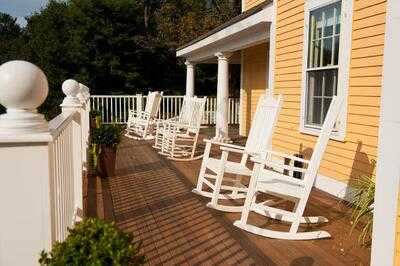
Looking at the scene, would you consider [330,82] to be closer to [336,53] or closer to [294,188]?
[336,53]

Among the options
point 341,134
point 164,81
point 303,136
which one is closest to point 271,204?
point 341,134

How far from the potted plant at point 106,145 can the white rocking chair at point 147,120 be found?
13.5 ft

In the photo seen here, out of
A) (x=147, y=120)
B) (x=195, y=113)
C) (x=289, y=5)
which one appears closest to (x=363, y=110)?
(x=289, y=5)

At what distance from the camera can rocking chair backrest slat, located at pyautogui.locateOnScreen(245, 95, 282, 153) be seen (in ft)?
14.6

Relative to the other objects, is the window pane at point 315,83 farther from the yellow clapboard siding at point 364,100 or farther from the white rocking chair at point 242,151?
the white rocking chair at point 242,151

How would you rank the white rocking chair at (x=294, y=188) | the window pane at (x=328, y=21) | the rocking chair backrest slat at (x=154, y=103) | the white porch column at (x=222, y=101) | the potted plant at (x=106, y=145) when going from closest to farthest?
1. the white rocking chair at (x=294, y=188)
2. the window pane at (x=328, y=21)
3. the potted plant at (x=106, y=145)
4. the white porch column at (x=222, y=101)
5. the rocking chair backrest slat at (x=154, y=103)

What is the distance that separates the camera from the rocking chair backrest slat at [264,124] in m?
4.44

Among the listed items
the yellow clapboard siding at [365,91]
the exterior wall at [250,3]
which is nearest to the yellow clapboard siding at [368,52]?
the yellow clapboard siding at [365,91]

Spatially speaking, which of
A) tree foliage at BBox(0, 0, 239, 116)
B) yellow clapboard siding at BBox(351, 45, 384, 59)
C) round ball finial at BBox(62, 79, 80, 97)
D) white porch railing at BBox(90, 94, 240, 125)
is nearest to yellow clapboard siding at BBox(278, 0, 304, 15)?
yellow clapboard siding at BBox(351, 45, 384, 59)

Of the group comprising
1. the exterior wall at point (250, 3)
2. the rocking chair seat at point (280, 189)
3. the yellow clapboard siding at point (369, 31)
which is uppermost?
the exterior wall at point (250, 3)

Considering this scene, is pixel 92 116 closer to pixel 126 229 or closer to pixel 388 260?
pixel 126 229

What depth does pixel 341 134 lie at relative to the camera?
4836 mm

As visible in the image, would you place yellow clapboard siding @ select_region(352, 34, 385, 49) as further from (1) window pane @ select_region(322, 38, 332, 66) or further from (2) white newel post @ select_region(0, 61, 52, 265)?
(2) white newel post @ select_region(0, 61, 52, 265)

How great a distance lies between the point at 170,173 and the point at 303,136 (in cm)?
201
